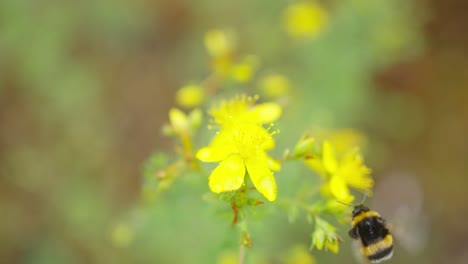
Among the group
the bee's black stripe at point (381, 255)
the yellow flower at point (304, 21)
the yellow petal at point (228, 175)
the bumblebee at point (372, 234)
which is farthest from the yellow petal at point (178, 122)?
the yellow flower at point (304, 21)

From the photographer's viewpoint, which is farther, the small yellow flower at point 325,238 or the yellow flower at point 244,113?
the yellow flower at point 244,113

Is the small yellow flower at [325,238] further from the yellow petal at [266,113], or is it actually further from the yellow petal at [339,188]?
the yellow petal at [266,113]

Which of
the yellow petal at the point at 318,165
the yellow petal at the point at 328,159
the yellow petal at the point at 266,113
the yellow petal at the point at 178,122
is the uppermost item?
the yellow petal at the point at 178,122

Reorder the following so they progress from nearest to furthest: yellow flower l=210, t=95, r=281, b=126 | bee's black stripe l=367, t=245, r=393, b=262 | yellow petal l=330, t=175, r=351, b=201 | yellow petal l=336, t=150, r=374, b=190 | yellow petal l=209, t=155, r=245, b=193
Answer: yellow petal l=209, t=155, r=245, b=193 < bee's black stripe l=367, t=245, r=393, b=262 < yellow petal l=330, t=175, r=351, b=201 < yellow flower l=210, t=95, r=281, b=126 < yellow petal l=336, t=150, r=374, b=190

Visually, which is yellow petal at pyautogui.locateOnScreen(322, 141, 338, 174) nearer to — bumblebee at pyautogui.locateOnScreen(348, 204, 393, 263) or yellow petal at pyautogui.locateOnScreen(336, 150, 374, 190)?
yellow petal at pyautogui.locateOnScreen(336, 150, 374, 190)

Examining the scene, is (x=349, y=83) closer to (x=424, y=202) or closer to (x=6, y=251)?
(x=424, y=202)

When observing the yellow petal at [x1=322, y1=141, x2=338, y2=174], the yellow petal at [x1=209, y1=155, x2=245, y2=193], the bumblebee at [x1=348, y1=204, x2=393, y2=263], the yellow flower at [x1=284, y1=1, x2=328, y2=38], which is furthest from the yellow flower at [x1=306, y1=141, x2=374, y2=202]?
the yellow flower at [x1=284, y1=1, x2=328, y2=38]
